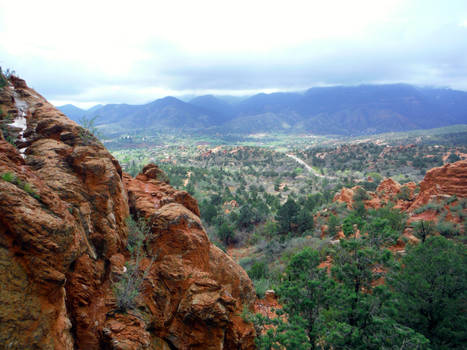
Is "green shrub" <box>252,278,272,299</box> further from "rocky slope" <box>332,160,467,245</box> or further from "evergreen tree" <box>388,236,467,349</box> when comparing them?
"rocky slope" <box>332,160,467,245</box>

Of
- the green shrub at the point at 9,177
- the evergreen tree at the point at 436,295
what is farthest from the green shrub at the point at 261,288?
the green shrub at the point at 9,177

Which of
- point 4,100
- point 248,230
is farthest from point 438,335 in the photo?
point 248,230

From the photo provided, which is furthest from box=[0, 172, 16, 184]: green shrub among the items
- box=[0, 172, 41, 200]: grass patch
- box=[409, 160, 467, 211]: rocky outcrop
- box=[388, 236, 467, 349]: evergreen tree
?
box=[409, 160, 467, 211]: rocky outcrop

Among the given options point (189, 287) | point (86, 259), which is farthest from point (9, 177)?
point (189, 287)

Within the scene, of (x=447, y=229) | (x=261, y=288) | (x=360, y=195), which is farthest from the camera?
(x=360, y=195)

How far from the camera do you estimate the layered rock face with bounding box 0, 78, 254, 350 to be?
213 inches

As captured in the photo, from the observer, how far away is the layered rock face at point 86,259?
5.40 metres

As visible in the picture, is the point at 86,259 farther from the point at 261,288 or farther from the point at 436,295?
the point at 436,295

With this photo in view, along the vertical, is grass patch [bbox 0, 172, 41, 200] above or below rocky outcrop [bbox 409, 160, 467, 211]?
above

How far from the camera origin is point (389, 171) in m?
76.6

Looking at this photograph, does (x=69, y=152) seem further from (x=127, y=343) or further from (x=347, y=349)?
(x=347, y=349)

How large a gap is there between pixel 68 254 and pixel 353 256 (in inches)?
445

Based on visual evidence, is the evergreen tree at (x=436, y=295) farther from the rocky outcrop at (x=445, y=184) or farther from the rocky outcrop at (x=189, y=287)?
the rocky outcrop at (x=445, y=184)

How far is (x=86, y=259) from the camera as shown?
25.6ft
